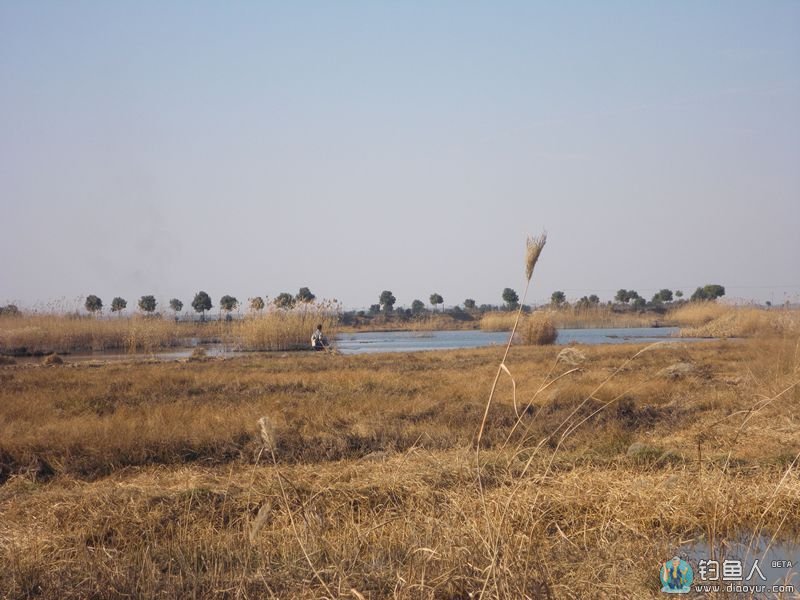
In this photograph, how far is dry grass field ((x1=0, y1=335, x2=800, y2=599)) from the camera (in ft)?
14.8

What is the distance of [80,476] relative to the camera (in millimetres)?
8562

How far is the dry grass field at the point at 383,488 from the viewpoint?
4.52 meters

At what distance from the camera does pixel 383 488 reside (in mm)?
7043

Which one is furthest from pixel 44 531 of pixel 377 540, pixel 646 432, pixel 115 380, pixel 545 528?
pixel 115 380

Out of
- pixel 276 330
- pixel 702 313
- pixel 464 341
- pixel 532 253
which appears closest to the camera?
pixel 532 253

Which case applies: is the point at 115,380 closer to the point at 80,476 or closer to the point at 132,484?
the point at 80,476

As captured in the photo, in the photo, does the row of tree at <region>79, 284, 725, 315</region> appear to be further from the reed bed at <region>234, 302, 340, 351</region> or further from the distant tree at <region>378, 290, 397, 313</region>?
the reed bed at <region>234, 302, 340, 351</region>

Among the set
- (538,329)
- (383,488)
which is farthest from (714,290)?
(383,488)

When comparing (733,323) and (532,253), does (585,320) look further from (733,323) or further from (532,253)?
(532,253)

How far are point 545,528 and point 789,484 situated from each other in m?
2.42

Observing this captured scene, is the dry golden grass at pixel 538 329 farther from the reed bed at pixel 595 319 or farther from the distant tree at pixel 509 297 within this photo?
the distant tree at pixel 509 297

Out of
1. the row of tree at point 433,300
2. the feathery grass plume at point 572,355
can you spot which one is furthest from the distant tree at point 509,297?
the feathery grass plume at point 572,355

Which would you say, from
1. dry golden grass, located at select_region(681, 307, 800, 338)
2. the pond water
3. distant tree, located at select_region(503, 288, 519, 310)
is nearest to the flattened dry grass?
dry golden grass, located at select_region(681, 307, 800, 338)

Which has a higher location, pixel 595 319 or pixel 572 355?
pixel 572 355
